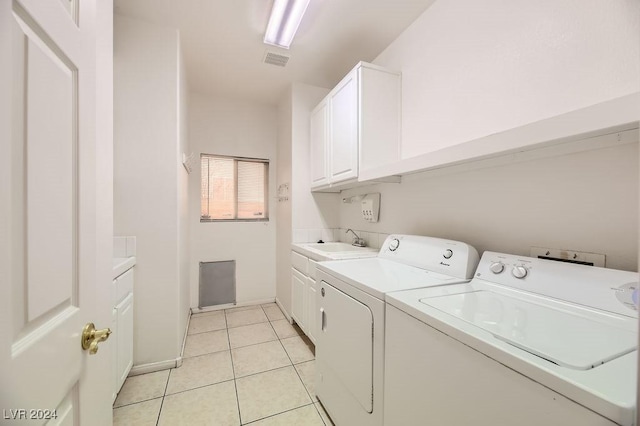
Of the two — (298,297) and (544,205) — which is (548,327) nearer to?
(544,205)

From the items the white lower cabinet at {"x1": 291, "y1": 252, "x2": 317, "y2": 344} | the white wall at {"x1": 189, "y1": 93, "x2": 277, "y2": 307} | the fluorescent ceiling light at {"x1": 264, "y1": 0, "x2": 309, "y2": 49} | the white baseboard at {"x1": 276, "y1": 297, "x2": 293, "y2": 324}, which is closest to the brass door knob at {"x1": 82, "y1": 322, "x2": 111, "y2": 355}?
the white lower cabinet at {"x1": 291, "y1": 252, "x2": 317, "y2": 344}

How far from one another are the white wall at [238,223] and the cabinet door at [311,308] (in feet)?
4.42

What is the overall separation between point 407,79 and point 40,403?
2428 millimetres

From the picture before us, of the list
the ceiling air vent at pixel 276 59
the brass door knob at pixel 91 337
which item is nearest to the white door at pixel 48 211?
the brass door knob at pixel 91 337

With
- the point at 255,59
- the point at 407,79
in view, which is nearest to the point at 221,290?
the point at 255,59

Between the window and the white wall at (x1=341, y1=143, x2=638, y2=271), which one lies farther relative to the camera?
the window

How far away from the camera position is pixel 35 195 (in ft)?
1.55

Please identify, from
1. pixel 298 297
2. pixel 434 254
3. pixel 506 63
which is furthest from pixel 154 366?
pixel 506 63

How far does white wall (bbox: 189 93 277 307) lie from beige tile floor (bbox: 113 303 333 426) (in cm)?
83

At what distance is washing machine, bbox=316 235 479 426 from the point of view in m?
1.12

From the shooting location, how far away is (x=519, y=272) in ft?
3.51

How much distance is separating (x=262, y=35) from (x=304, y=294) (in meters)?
2.27

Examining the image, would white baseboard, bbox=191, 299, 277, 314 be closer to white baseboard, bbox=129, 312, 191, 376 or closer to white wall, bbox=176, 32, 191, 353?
white wall, bbox=176, 32, 191, 353

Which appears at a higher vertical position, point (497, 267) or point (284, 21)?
point (284, 21)
